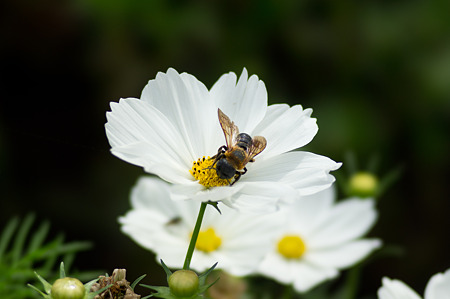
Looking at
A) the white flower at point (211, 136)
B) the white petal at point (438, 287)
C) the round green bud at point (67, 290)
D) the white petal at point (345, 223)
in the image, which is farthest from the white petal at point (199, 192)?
the white petal at point (345, 223)

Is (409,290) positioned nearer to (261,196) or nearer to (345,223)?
(261,196)

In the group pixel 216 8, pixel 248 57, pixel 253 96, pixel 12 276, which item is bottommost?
pixel 12 276

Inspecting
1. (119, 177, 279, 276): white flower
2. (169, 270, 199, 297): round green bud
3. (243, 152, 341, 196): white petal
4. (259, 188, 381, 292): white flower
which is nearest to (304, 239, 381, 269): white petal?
(259, 188, 381, 292): white flower

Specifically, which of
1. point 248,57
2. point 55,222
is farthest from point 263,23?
point 55,222

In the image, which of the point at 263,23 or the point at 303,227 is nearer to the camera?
the point at 303,227

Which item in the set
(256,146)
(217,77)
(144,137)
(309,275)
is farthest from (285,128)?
(217,77)

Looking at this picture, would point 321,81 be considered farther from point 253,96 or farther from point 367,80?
point 253,96

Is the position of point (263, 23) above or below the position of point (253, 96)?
above
